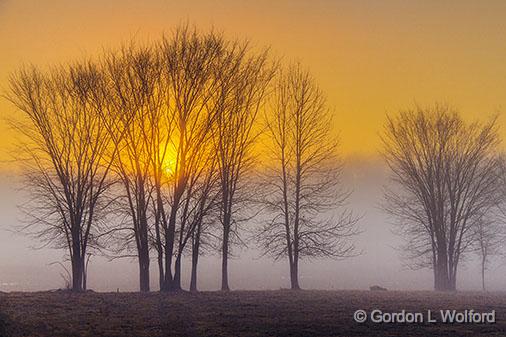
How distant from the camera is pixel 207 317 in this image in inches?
806

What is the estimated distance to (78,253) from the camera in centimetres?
3350

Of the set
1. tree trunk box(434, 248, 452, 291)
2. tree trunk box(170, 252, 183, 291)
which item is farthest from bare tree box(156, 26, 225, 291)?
tree trunk box(434, 248, 452, 291)

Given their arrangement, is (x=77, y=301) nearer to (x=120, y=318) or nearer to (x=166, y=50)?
(x=120, y=318)

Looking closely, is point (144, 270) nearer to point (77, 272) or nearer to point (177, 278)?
point (177, 278)

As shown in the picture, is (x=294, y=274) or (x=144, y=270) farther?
(x=294, y=274)

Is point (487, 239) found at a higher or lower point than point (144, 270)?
higher

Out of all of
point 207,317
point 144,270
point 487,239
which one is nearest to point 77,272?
point 144,270

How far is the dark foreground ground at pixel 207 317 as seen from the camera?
1819cm

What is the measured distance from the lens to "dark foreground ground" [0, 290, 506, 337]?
18188 millimetres

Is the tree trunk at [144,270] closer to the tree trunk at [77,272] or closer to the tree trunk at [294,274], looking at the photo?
the tree trunk at [77,272]

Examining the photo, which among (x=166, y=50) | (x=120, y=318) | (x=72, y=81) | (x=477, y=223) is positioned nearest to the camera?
(x=120, y=318)

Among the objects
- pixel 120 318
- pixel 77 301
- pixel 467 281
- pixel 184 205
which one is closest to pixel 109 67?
pixel 184 205

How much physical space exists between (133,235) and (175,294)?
7.63 meters

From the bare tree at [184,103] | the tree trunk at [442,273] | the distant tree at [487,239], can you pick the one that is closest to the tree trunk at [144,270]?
the bare tree at [184,103]
